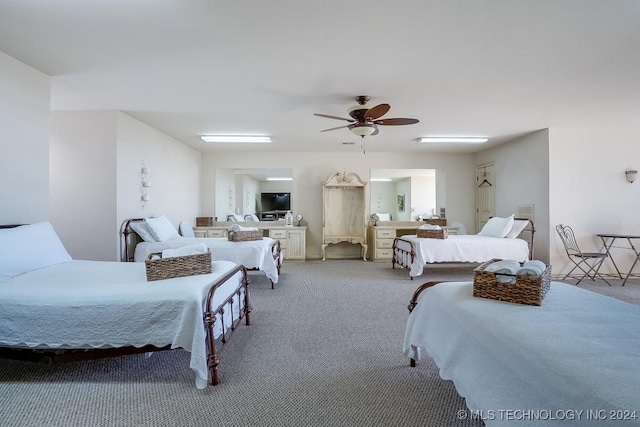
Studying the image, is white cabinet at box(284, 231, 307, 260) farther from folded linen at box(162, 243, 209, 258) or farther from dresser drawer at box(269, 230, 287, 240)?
folded linen at box(162, 243, 209, 258)

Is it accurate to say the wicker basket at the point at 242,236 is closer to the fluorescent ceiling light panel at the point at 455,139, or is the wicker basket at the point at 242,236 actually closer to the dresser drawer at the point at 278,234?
the dresser drawer at the point at 278,234

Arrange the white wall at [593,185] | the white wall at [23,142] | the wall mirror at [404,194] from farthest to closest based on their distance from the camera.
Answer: the wall mirror at [404,194] < the white wall at [593,185] < the white wall at [23,142]

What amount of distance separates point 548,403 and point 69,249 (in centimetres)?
527

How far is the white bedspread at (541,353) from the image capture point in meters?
0.95

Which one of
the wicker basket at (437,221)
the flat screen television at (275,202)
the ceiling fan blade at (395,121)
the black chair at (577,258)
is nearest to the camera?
the ceiling fan blade at (395,121)

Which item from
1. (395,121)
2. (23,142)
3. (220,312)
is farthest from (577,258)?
(23,142)

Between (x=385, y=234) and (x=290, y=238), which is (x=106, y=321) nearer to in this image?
(x=290, y=238)

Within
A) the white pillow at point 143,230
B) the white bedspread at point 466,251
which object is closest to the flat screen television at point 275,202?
the white pillow at point 143,230

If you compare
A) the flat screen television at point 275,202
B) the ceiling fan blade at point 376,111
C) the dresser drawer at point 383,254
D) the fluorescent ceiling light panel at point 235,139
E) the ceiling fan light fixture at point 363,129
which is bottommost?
the dresser drawer at point 383,254

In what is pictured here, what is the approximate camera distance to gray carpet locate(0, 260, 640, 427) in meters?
1.72

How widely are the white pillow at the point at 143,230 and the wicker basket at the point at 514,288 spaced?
14.5 feet

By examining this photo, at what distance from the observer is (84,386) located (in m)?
2.02

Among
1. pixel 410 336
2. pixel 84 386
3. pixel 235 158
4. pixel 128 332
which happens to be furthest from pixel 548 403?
pixel 235 158

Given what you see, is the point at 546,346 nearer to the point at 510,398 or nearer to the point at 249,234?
the point at 510,398
